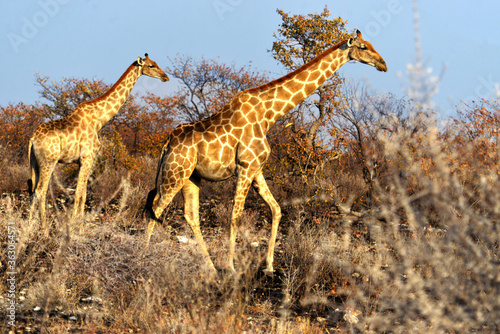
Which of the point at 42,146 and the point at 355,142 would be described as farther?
the point at 355,142

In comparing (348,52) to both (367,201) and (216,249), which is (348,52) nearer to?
(216,249)

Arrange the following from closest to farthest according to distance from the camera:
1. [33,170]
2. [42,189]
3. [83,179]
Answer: [42,189], [83,179], [33,170]

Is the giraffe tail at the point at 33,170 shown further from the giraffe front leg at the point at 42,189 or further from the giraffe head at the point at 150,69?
the giraffe head at the point at 150,69

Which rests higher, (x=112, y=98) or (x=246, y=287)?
(x=112, y=98)

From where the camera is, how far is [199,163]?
20.5 ft

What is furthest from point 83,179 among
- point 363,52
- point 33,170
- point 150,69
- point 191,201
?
point 363,52

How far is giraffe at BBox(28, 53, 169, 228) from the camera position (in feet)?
26.9

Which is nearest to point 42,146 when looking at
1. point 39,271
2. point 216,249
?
point 39,271

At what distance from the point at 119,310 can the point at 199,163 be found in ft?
7.11

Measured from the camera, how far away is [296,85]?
253 inches

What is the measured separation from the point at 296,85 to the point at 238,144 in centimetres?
113

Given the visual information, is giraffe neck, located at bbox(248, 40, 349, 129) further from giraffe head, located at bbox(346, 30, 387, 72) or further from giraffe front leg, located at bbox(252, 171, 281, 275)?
giraffe front leg, located at bbox(252, 171, 281, 275)

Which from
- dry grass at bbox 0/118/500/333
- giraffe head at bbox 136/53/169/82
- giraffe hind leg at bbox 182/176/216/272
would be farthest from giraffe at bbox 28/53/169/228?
giraffe hind leg at bbox 182/176/216/272

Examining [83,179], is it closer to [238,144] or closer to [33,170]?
[33,170]
